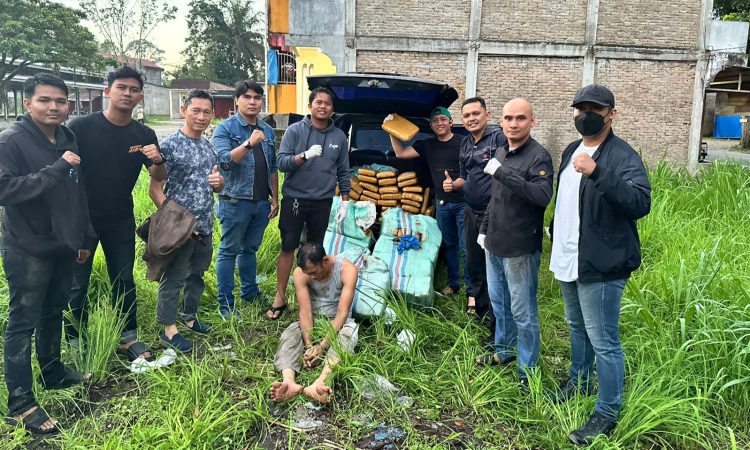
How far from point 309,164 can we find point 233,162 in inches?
26.5

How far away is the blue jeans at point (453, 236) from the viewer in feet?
16.1

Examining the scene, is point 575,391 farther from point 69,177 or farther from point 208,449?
point 69,177

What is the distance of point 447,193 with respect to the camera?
4934 mm

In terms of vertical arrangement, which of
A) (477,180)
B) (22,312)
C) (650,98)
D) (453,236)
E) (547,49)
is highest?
(547,49)

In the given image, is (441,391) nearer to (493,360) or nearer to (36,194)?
(493,360)

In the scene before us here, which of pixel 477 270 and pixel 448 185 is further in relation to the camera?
pixel 448 185

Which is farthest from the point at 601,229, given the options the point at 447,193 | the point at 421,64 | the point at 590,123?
the point at 421,64

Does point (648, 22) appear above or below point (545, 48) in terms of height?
above

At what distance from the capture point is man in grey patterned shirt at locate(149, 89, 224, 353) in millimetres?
3906

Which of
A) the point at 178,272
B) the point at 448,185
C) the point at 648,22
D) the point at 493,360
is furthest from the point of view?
the point at 648,22

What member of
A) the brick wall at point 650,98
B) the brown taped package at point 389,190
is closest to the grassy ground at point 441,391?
the brown taped package at point 389,190

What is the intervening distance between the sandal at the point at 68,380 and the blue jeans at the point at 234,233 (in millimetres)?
1318

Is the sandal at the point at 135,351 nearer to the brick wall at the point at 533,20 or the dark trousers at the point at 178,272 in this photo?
the dark trousers at the point at 178,272

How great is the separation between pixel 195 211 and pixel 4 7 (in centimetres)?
2754
